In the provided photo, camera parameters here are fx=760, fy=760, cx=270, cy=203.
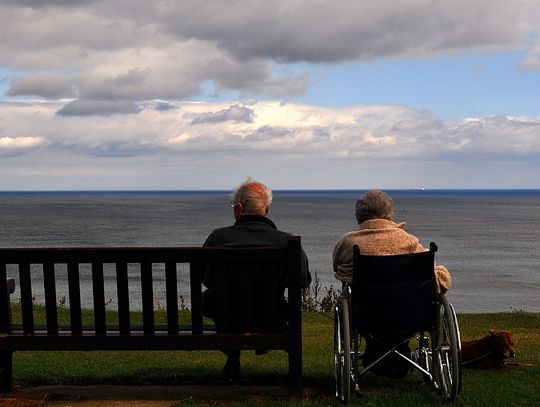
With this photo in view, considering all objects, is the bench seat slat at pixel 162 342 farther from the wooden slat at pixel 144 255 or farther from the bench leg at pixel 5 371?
the wooden slat at pixel 144 255

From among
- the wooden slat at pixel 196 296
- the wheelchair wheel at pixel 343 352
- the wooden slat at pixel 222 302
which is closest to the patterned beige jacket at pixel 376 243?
the wheelchair wheel at pixel 343 352

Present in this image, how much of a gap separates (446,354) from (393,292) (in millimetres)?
707

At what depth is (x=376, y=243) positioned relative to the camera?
5.64 metres

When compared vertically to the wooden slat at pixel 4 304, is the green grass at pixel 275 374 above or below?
below

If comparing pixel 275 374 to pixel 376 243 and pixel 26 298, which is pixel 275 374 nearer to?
pixel 376 243

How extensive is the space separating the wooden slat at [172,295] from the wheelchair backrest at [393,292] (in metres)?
1.23

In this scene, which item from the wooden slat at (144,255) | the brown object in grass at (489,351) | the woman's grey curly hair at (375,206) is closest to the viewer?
the wooden slat at (144,255)

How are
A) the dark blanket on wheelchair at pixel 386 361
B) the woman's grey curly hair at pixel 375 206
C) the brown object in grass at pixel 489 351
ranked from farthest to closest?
1. the brown object in grass at pixel 489 351
2. the dark blanket on wheelchair at pixel 386 361
3. the woman's grey curly hair at pixel 375 206

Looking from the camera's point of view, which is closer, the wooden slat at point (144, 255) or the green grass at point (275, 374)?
the wooden slat at point (144, 255)

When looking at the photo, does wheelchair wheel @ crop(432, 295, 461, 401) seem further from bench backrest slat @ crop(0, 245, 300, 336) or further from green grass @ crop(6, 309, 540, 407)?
bench backrest slat @ crop(0, 245, 300, 336)

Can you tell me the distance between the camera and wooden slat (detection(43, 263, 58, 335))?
5.29m

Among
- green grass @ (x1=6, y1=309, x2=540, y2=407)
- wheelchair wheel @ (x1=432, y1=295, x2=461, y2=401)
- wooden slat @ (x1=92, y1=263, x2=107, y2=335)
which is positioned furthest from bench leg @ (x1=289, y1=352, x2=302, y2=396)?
wooden slat @ (x1=92, y1=263, x2=107, y2=335)

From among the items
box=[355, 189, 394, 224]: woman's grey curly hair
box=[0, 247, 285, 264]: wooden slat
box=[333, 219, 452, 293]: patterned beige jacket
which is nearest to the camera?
box=[0, 247, 285, 264]: wooden slat

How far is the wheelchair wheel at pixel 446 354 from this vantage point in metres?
5.08
